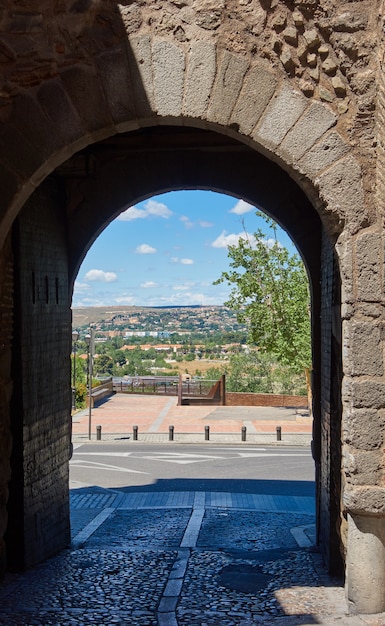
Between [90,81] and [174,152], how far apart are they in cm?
373

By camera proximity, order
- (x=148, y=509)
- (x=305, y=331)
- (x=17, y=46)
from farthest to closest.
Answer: (x=305, y=331)
(x=148, y=509)
(x=17, y=46)

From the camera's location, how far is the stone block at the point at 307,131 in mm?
4590

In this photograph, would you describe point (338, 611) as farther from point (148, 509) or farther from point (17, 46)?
point (148, 509)

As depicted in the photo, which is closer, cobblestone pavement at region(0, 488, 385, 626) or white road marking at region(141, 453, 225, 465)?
cobblestone pavement at region(0, 488, 385, 626)

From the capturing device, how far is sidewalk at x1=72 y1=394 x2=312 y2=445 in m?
19.2

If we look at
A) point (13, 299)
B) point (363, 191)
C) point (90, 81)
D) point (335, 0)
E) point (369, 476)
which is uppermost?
point (335, 0)

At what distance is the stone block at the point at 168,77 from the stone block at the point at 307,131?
0.77m

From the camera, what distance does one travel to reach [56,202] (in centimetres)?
805

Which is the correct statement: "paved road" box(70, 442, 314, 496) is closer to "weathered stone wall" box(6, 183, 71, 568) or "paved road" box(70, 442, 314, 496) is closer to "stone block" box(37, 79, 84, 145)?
"weathered stone wall" box(6, 183, 71, 568)

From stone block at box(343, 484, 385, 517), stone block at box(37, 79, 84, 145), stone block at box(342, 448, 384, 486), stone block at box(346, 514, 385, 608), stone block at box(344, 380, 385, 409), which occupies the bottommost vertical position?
stone block at box(346, 514, 385, 608)

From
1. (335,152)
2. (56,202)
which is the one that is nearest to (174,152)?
(56,202)

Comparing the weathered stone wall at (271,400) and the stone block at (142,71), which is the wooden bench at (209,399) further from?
the stone block at (142,71)

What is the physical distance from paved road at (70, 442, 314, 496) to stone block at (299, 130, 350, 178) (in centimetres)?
886

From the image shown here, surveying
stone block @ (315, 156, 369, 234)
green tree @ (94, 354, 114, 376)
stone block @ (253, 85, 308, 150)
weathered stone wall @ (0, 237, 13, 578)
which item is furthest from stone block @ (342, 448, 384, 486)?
green tree @ (94, 354, 114, 376)
